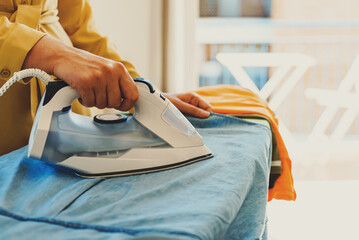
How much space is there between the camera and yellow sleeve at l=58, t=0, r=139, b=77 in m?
1.14

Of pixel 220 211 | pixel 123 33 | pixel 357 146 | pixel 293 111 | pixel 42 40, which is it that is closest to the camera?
pixel 220 211

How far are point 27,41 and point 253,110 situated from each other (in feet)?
2.11

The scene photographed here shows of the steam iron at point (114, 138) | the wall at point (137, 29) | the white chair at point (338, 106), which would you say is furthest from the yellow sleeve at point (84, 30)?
the white chair at point (338, 106)

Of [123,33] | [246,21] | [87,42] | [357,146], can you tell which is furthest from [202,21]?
[87,42]

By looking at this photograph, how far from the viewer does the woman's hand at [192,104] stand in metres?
1.05

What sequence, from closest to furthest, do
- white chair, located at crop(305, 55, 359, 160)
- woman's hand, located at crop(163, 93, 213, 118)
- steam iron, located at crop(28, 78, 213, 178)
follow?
steam iron, located at crop(28, 78, 213, 178) → woman's hand, located at crop(163, 93, 213, 118) → white chair, located at crop(305, 55, 359, 160)

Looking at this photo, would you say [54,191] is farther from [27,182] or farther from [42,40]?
[42,40]

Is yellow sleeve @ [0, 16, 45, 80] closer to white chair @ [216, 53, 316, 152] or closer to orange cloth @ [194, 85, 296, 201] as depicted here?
orange cloth @ [194, 85, 296, 201]

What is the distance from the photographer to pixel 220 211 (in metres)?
0.48

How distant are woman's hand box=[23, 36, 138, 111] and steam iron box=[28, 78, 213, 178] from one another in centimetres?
3

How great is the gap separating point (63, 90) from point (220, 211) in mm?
345

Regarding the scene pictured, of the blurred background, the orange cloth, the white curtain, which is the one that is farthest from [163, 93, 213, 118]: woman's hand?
the white curtain

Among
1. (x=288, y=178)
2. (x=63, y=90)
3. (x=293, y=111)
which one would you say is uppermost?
(x=63, y=90)

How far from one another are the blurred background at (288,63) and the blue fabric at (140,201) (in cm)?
125
